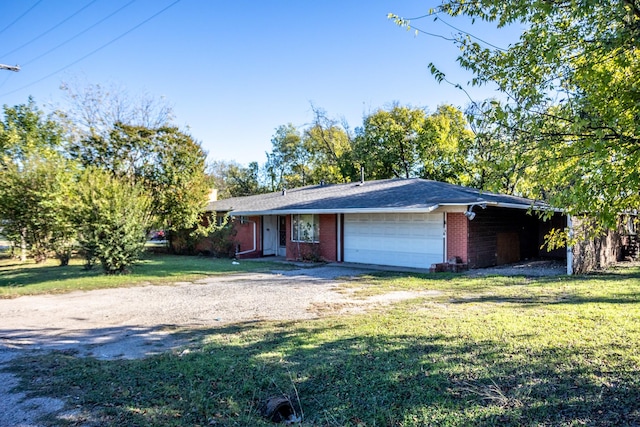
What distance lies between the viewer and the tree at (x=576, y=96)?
11.9 ft

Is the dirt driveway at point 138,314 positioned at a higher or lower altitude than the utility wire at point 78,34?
lower

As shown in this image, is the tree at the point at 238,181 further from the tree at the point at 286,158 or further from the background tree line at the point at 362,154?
the tree at the point at 286,158

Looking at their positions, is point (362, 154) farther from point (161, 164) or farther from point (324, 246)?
point (161, 164)

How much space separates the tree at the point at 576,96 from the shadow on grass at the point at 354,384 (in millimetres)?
1690

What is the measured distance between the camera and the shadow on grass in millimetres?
3574

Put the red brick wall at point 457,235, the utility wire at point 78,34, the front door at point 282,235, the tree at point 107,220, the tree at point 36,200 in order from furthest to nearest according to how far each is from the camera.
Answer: the front door at point 282,235 < the tree at point 36,200 < the red brick wall at point 457,235 < the tree at point 107,220 < the utility wire at point 78,34

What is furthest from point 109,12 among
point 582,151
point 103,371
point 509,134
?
point 582,151

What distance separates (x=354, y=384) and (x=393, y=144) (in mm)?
27214

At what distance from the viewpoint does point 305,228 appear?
18734mm

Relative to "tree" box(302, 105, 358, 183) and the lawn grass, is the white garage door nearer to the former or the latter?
the lawn grass

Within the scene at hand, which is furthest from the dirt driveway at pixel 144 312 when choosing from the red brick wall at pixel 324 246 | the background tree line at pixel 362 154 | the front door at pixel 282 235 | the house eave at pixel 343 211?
the front door at pixel 282 235

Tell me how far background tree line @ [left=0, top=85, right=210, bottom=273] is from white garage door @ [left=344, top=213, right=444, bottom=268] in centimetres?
798

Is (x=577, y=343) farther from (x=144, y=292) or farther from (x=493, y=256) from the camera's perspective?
(x=493, y=256)

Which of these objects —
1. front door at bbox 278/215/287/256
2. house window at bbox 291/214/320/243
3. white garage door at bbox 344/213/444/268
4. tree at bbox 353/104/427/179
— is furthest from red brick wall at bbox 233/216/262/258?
tree at bbox 353/104/427/179
